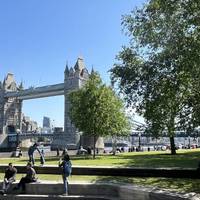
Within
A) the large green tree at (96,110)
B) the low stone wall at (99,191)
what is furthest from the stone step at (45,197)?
the large green tree at (96,110)

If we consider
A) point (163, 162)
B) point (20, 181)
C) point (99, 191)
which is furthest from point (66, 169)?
point (163, 162)

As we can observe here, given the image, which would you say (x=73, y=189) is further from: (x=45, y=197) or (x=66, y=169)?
(x=45, y=197)

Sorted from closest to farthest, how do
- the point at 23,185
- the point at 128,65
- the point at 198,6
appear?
the point at 198,6 < the point at 23,185 < the point at 128,65

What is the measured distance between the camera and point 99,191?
1877 centimetres

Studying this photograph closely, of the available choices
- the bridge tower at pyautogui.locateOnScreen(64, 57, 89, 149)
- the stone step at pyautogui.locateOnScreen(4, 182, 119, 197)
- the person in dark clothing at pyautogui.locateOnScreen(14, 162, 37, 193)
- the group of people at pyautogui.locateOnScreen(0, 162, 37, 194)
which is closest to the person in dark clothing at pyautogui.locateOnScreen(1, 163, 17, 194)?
the group of people at pyautogui.locateOnScreen(0, 162, 37, 194)

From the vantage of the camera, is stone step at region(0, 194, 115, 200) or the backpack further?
the backpack

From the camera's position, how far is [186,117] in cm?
2483

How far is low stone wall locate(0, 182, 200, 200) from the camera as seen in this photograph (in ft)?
53.9

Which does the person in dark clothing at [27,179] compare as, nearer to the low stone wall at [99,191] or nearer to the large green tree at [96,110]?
the low stone wall at [99,191]

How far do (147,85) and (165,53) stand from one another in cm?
358

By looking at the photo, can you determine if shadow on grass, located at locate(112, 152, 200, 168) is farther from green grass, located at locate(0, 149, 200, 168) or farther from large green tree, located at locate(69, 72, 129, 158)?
large green tree, located at locate(69, 72, 129, 158)

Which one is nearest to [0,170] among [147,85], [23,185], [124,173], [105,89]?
[23,185]

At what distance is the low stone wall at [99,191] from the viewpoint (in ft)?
53.9

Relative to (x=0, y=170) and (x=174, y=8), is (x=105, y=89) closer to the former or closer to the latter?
(x=0, y=170)
